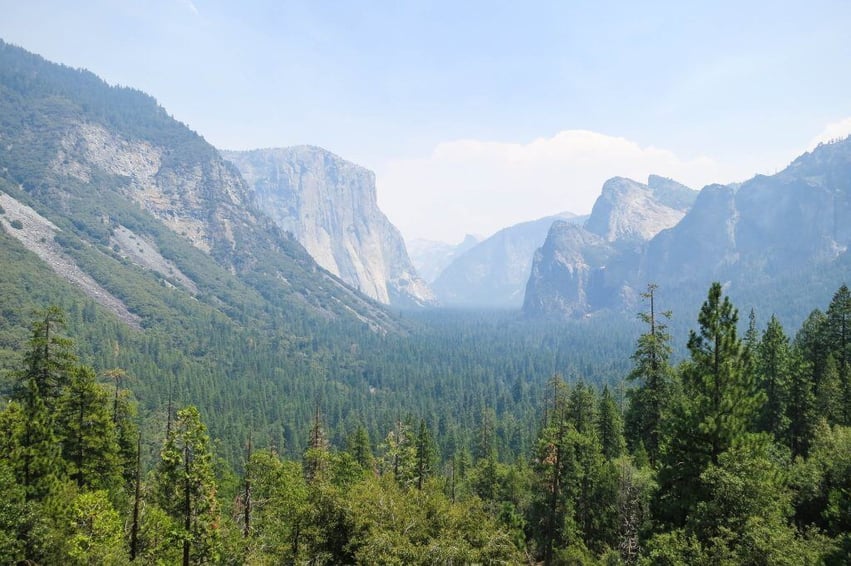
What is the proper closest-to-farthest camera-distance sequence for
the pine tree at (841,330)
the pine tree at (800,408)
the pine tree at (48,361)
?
the pine tree at (48,361), the pine tree at (800,408), the pine tree at (841,330)

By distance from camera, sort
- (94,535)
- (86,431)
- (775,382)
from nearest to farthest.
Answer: (94,535) → (86,431) → (775,382)

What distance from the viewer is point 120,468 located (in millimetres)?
34844

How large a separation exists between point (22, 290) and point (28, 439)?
6302 inches

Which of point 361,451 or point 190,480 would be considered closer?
point 190,480

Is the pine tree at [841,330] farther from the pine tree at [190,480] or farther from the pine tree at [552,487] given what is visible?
the pine tree at [190,480]

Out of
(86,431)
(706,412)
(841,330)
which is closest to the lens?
(706,412)

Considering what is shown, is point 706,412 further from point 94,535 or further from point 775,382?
point 94,535

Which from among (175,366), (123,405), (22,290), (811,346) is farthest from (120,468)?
(22,290)

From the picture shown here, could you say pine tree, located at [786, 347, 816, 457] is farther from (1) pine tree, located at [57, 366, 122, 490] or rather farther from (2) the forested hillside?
(1) pine tree, located at [57, 366, 122, 490]

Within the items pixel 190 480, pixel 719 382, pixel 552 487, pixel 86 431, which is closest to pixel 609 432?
pixel 552 487

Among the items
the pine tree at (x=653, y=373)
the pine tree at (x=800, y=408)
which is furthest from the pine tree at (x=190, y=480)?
the pine tree at (x=800, y=408)

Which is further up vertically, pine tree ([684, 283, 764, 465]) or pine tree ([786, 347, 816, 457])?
pine tree ([684, 283, 764, 465])

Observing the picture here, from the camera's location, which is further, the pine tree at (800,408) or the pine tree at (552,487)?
the pine tree at (800,408)

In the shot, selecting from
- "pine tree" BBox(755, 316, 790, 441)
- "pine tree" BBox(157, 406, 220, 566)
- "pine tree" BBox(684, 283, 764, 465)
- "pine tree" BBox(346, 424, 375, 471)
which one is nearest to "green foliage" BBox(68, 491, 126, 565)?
"pine tree" BBox(157, 406, 220, 566)
